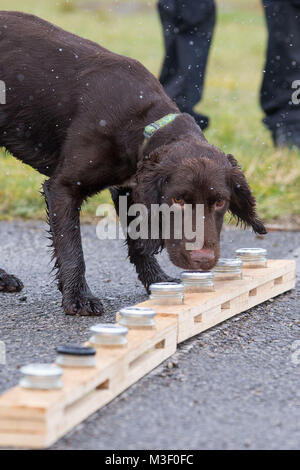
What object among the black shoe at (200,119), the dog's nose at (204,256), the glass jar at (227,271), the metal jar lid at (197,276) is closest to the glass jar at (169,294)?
the dog's nose at (204,256)

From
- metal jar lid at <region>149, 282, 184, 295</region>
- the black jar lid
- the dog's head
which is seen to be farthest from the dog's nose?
the black jar lid

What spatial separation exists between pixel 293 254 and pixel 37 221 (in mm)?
1766

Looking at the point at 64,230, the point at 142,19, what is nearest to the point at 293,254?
the point at 64,230

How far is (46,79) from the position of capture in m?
4.06

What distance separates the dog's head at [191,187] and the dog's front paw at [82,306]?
1.09 feet

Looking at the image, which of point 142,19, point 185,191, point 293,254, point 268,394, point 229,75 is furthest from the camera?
point 142,19

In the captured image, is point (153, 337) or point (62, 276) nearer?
point (153, 337)

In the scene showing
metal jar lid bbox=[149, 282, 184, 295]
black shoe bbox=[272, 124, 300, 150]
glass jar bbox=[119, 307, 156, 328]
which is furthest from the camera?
black shoe bbox=[272, 124, 300, 150]

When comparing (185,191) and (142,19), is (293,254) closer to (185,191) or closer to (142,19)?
(185,191)

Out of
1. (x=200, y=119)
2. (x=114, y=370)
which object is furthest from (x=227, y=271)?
(x=200, y=119)

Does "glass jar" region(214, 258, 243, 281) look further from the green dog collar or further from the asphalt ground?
the green dog collar

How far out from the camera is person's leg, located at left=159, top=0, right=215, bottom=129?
Answer: 657 cm

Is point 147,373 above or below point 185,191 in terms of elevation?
below

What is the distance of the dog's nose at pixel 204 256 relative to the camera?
3.50 m
